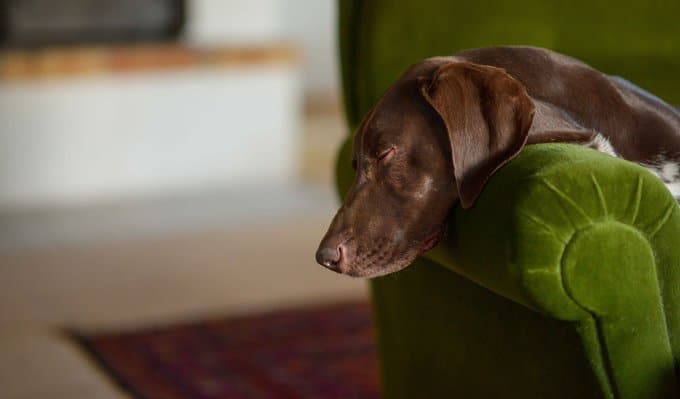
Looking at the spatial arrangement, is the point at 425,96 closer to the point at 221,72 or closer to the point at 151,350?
the point at 151,350

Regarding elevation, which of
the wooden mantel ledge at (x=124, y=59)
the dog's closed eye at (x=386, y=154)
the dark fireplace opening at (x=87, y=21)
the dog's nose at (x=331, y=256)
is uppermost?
the dog's closed eye at (x=386, y=154)

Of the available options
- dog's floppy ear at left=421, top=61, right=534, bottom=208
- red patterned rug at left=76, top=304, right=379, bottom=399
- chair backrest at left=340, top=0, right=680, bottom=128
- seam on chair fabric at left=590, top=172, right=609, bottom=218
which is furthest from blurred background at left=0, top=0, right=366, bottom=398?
seam on chair fabric at left=590, top=172, right=609, bottom=218

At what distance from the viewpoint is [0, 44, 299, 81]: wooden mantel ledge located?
4527mm

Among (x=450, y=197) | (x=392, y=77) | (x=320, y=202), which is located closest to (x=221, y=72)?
(x=320, y=202)

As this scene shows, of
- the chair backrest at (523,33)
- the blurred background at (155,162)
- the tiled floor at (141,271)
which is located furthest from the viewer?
the blurred background at (155,162)

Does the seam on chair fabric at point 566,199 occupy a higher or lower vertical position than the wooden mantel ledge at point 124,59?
higher

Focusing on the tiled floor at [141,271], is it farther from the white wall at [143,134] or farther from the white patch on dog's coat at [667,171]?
the white patch on dog's coat at [667,171]

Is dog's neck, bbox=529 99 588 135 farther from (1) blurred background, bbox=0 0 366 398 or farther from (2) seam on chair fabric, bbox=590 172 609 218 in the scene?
(1) blurred background, bbox=0 0 366 398

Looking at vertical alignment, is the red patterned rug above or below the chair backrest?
below

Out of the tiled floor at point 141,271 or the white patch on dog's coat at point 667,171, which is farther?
the tiled floor at point 141,271

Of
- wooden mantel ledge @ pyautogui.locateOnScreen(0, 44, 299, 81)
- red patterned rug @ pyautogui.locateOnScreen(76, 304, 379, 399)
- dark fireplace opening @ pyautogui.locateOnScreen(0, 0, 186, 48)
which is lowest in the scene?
red patterned rug @ pyautogui.locateOnScreen(76, 304, 379, 399)

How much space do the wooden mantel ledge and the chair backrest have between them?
2.64 m

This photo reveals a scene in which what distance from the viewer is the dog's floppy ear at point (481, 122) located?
1.51 m

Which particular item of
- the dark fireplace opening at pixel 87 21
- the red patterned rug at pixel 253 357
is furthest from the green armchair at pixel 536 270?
the dark fireplace opening at pixel 87 21
